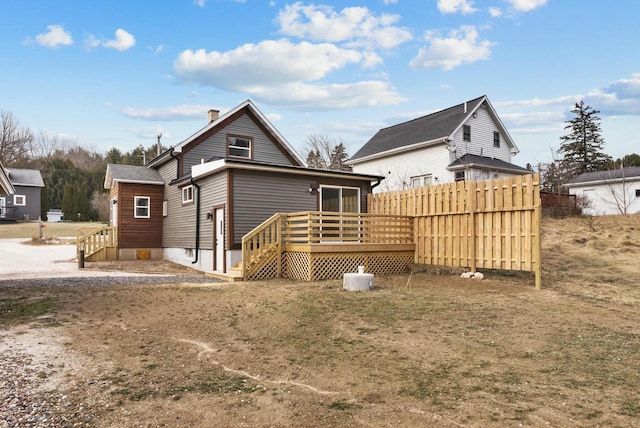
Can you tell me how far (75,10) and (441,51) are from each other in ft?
56.1

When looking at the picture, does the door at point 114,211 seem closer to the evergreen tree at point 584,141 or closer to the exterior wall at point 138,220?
the exterior wall at point 138,220

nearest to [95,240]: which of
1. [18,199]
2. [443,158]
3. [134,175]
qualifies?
[134,175]

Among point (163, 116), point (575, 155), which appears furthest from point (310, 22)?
point (163, 116)

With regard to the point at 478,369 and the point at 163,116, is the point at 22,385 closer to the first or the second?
the point at 478,369

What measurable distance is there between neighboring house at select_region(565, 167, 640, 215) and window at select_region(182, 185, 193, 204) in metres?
26.2

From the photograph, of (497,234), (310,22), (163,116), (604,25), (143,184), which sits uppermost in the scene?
(163,116)

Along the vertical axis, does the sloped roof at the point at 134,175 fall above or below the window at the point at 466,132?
below

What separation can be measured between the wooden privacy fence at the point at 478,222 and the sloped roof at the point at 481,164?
10452 mm

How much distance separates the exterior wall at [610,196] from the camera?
30891 mm

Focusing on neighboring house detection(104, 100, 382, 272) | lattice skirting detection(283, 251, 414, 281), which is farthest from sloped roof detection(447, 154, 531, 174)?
lattice skirting detection(283, 251, 414, 281)

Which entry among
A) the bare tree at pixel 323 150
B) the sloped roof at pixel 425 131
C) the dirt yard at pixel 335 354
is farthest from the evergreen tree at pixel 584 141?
the dirt yard at pixel 335 354

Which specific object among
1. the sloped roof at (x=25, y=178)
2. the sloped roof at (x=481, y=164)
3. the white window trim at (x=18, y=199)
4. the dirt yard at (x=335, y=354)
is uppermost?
the sloped roof at (x=25, y=178)

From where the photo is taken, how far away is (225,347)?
5977 millimetres

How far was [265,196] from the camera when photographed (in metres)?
14.9
